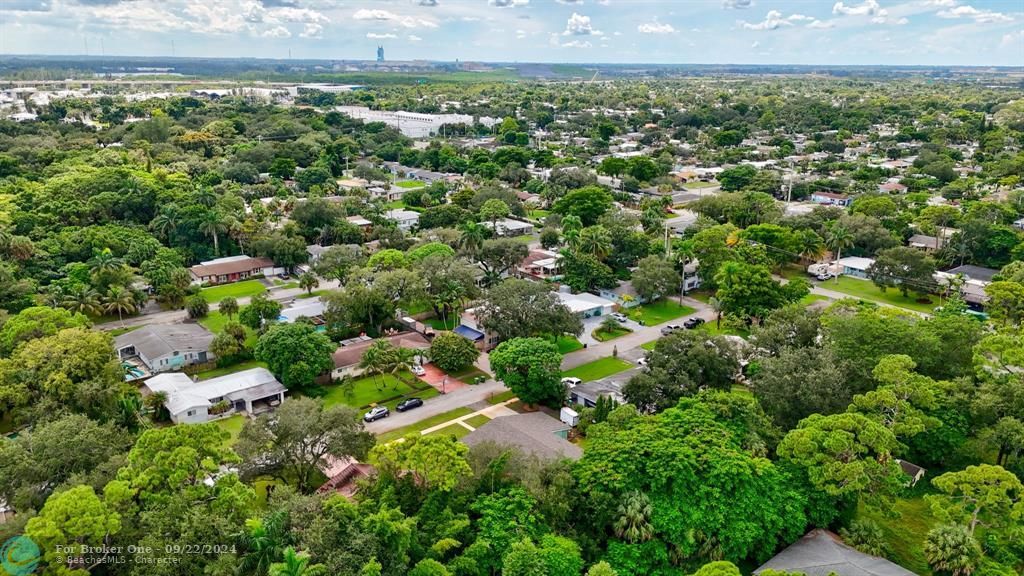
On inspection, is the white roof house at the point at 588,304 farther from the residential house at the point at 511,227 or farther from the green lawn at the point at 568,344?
the residential house at the point at 511,227

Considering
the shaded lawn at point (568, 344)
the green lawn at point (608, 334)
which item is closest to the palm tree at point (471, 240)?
the shaded lawn at point (568, 344)

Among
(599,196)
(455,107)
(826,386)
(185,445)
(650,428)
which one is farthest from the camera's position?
(455,107)

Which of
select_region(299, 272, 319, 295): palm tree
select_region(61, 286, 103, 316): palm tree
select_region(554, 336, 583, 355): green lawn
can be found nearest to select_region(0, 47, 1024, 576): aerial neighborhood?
select_region(554, 336, 583, 355): green lawn

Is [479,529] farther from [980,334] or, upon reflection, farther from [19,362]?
[980,334]

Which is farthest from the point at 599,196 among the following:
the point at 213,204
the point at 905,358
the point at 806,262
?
the point at 905,358

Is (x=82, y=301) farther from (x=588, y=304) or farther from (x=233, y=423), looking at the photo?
(x=588, y=304)

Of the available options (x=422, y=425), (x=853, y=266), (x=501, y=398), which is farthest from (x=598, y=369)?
(x=853, y=266)
